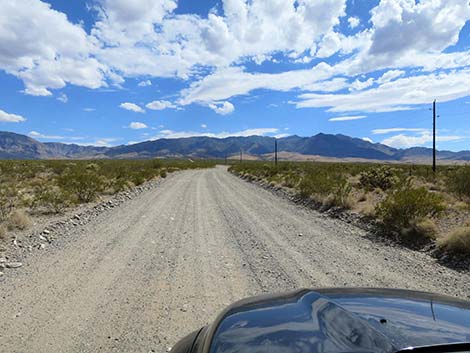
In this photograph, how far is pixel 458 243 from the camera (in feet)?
25.3

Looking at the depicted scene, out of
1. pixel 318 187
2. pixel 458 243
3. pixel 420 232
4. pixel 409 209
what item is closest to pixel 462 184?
pixel 318 187

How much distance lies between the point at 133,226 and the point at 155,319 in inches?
248

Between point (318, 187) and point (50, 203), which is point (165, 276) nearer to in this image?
point (50, 203)

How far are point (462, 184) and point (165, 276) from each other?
13878 millimetres

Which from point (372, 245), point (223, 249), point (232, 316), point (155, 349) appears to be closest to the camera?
point (232, 316)

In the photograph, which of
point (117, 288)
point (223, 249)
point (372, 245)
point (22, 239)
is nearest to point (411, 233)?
point (372, 245)

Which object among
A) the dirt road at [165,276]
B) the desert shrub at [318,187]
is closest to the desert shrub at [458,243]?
the dirt road at [165,276]

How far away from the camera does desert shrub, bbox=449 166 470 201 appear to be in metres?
15.2

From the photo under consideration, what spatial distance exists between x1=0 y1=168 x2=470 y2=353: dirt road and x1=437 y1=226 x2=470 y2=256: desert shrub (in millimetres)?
587

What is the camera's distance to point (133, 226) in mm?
10617

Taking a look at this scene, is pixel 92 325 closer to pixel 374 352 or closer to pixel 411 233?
pixel 374 352

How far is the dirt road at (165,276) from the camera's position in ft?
14.3

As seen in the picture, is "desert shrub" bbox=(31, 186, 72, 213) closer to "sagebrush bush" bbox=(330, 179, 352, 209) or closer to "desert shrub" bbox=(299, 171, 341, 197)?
"sagebrush bush" bbox=(330, 179, 352, 209)

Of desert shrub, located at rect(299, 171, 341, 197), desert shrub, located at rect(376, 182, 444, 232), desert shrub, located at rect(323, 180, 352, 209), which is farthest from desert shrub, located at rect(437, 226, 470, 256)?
desert shrub, located at rect(299, 171, 341, 197)
